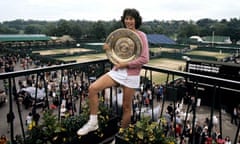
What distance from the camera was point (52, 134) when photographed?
2189 millimetres

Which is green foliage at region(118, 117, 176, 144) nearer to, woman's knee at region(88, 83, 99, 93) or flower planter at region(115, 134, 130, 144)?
flower planter at region(115, 134, 130, 144)

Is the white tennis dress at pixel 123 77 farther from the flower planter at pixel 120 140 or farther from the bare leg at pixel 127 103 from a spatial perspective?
the flower planter at pixel 120 140

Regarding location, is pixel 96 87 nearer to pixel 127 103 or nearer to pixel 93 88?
pixel 93 88

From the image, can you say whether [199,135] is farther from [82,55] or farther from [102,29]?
[102,29]

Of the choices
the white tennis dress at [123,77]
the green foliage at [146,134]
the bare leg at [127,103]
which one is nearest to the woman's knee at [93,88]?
the white tennis dress at [123,77]

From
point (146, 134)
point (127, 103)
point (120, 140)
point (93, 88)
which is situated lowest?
point (120, 140)

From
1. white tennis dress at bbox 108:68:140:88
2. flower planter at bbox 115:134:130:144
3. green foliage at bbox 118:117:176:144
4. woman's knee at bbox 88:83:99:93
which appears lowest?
flower planter at bbox 115:134:130:144

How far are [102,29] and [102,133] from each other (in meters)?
55.3

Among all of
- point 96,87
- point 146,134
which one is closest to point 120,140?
point 146,134

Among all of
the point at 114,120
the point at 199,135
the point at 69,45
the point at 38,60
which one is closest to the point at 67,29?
the point at 69,45

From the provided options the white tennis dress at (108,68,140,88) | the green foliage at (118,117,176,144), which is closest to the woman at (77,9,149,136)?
the white tennis dress at (108,68,140,88)

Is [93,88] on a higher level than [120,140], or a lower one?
higher

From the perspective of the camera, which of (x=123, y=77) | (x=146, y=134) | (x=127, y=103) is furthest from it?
(x=127, y=103)

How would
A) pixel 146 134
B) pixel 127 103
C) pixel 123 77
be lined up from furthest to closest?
pixel 127 103
pixel 123 77
pixel 146 134
